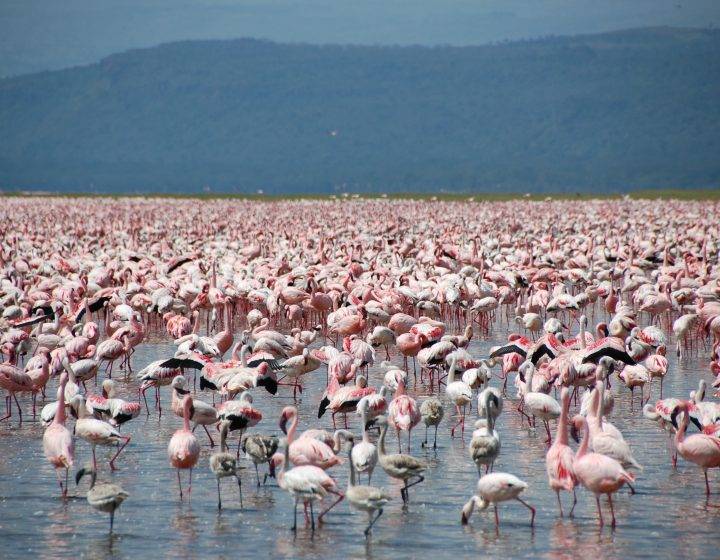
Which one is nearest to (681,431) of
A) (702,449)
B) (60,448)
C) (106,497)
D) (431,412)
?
(702,449)

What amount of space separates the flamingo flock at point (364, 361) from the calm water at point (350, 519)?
117 millimetres

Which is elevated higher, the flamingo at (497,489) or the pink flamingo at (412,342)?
the pink flamingo at (412,342)

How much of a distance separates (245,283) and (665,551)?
1066cm

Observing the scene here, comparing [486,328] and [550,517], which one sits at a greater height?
[486,328]

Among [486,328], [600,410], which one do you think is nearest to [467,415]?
[600,410]

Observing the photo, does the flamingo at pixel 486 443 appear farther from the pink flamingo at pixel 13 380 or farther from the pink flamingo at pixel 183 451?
the pink flamingo at pixel 13 380

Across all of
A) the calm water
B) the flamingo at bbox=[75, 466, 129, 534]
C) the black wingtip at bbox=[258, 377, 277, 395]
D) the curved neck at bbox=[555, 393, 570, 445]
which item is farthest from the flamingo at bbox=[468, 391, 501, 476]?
the black wingtip at bbox=[258, 377, 277, 395]

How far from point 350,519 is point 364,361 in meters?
3.82

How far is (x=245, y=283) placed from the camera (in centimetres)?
1734

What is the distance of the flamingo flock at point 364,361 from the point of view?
8352 millimetres

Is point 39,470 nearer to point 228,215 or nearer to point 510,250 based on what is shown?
point 510,250

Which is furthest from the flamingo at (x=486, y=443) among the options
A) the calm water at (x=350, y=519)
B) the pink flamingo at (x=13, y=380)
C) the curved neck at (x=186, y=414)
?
the pink flamingo at (x=13, y=380)

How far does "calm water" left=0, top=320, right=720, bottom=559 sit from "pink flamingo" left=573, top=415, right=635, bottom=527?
0.92ft

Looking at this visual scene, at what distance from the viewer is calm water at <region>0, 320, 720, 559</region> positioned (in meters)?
7.47
